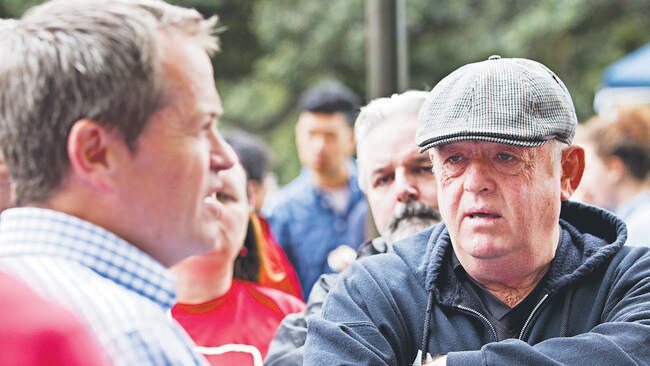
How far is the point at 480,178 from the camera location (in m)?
2.35

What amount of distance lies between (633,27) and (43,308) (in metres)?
15.1

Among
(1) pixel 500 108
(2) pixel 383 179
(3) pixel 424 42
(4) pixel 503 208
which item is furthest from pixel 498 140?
(3) pixel 424 42

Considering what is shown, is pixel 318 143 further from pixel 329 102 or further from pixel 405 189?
pixel 405 189

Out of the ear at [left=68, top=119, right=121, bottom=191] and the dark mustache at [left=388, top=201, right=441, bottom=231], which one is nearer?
the ear at [left=68, top=119, right=121, bottom=191]

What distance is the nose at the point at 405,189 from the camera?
3.15 meters

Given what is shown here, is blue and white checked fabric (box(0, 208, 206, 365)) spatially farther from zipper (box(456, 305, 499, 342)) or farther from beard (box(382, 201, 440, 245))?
beard (box(382, 201, 440, 245))

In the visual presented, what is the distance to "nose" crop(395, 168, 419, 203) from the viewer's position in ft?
10.3

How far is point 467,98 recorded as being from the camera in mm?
2330

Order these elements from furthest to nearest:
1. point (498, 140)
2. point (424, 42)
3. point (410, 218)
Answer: point (424, 42) → point (410, 218) → point (498, 140)

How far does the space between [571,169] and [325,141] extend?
4.54 m

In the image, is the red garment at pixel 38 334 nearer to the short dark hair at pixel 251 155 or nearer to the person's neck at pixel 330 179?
the short dark hair at pixel 251 155

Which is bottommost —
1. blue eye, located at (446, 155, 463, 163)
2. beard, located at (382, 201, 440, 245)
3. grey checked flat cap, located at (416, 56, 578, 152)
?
beard, located at (382, 201, 440, 245)

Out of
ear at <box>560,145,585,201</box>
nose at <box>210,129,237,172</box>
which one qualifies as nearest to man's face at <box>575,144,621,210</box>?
ear at <box>560,145,585,201</box>

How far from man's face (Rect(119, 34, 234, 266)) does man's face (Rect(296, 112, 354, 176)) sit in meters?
5.04
